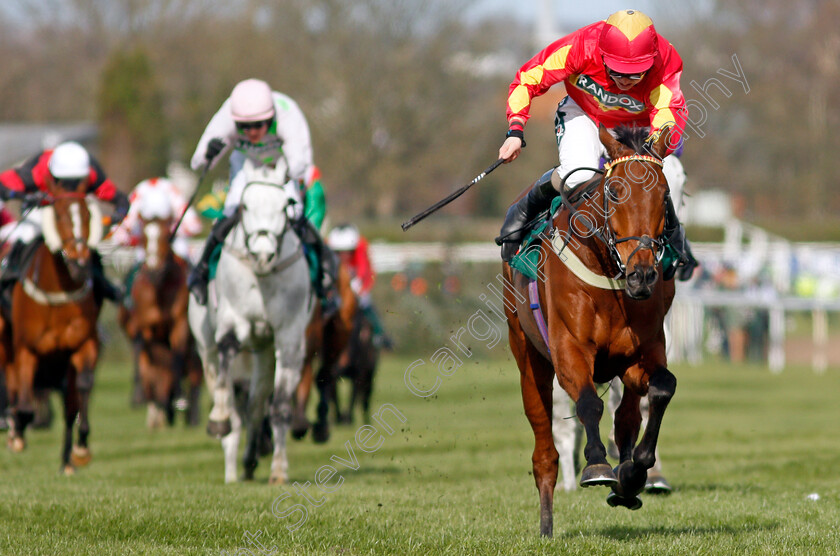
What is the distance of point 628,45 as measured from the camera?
6297mm

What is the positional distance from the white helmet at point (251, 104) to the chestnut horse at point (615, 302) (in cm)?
383

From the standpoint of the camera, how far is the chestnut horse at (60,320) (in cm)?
1026

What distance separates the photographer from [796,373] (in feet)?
78.1

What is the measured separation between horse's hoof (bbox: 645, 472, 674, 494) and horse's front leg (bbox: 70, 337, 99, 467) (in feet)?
15.3

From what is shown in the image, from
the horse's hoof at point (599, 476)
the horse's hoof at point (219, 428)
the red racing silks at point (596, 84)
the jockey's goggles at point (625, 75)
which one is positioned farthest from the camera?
the horse's hoof at point (219, 428)

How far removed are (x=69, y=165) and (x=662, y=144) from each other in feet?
20.0

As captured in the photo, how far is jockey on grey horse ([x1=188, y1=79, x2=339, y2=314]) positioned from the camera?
9656mm

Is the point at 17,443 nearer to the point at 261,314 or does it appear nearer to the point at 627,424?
the point at 261,314

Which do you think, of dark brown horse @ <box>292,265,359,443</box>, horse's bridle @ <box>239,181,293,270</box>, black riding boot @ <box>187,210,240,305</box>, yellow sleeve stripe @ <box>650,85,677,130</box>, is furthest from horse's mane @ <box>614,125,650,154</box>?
dark brown horse @ <box>292,265,359,443</box>

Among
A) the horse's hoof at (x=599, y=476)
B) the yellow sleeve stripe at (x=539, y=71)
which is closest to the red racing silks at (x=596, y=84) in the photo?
the yellow sleeve stripe at (x=539, y=71)

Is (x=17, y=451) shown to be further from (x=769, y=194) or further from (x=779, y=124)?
(x=769, y=194)

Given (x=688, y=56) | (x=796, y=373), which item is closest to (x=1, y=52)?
(x=688, y=56)

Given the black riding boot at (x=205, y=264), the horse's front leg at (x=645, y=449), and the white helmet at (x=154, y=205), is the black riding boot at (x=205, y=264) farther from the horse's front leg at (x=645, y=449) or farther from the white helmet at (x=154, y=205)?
the white helmet at (x=154, y=205)

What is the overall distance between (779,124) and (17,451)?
3291 centimetres
